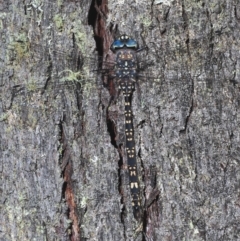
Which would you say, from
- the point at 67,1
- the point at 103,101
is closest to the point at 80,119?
the point at 103,101

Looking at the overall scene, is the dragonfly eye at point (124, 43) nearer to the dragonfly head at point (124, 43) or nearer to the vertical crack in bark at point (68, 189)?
the dragonfly head at point (124, 43)

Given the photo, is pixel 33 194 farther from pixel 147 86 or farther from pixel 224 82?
pixel 224 82

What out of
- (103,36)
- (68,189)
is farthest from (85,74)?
(68,189)

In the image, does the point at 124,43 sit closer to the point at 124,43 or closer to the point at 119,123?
the point at 124,43

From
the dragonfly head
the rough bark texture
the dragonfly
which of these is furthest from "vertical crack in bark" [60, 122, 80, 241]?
the dragonfly head

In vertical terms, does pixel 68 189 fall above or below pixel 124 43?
below

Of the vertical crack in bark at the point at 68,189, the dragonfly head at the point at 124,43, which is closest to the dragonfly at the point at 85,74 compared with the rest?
the dragonfly head at the point at 124,43
